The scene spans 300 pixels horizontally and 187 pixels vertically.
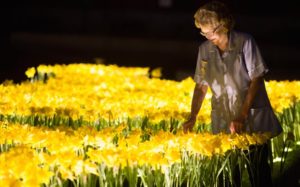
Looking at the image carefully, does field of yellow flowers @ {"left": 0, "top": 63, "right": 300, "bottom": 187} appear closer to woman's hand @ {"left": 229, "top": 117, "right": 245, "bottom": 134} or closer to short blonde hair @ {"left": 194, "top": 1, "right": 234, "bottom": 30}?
woman's hand @ {"left": 229, "top": 117, "right": 245, "bottom": 134}

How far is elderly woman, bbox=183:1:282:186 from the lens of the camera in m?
5.94

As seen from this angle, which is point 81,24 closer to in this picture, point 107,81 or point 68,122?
point 107,81

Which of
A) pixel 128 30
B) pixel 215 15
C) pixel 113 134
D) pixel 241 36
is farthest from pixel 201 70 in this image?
pixel 128 30

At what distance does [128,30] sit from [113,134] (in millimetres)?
22558

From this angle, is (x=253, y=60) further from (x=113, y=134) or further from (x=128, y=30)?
(x=128, y=30)

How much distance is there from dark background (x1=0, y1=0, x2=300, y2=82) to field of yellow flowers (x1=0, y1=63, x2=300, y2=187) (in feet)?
35.1

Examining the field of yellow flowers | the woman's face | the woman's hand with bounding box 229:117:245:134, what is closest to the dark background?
the field of yellow flowers

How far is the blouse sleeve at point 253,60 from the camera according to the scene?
599 centimetres

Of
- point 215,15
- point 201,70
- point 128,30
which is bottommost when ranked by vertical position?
point 201,70

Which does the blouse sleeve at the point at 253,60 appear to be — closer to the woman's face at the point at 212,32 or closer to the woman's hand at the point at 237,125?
the woman's face at the point at 212,32

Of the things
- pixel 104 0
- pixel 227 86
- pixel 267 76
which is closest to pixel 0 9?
pixel 104 0

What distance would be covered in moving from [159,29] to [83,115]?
21041 mm

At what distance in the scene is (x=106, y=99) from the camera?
9.20 meters

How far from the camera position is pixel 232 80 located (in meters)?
6.29
